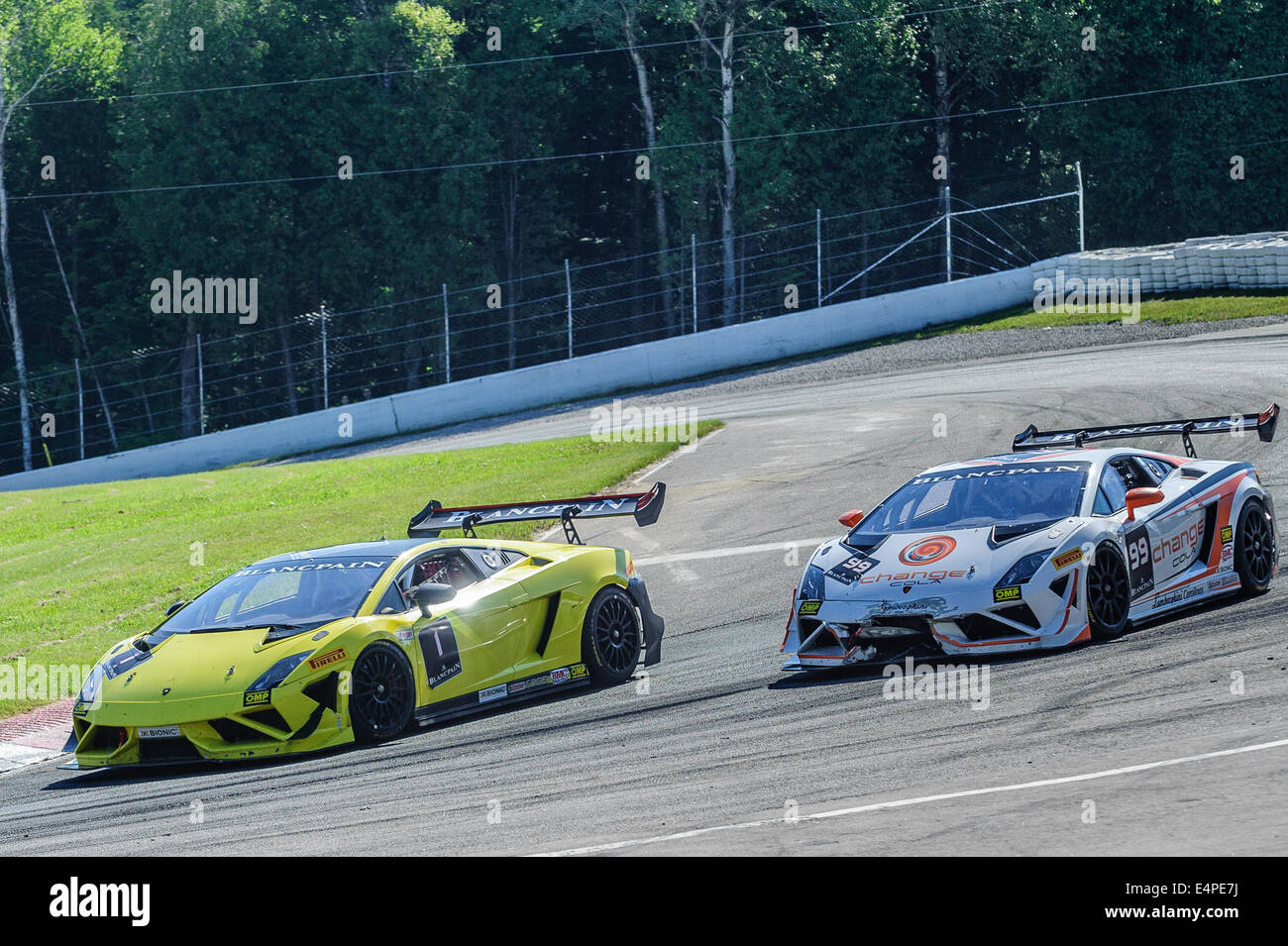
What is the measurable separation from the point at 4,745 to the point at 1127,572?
26.4 ft

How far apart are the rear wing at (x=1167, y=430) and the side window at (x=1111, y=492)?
1044 millimetres

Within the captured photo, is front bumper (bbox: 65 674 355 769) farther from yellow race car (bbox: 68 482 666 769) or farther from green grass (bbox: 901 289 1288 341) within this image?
green grass (bbox: 901 289 1288 341)

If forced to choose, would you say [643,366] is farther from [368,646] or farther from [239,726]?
[239,726]

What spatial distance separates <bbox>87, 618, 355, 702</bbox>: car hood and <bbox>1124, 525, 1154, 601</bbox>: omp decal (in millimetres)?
5030

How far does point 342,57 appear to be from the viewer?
47.3 meters

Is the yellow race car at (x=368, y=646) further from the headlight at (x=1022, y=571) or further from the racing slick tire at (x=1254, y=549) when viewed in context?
the racing slick tire at (x=1254, y=549)

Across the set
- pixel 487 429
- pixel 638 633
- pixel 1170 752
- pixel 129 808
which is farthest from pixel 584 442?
pixel 1170 752

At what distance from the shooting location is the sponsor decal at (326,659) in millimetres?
9617

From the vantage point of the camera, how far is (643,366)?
32938 millimetres

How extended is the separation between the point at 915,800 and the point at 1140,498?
453 cm

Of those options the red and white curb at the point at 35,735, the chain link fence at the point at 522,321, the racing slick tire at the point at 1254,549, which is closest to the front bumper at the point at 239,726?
the red and white curb at the point at 35,735
